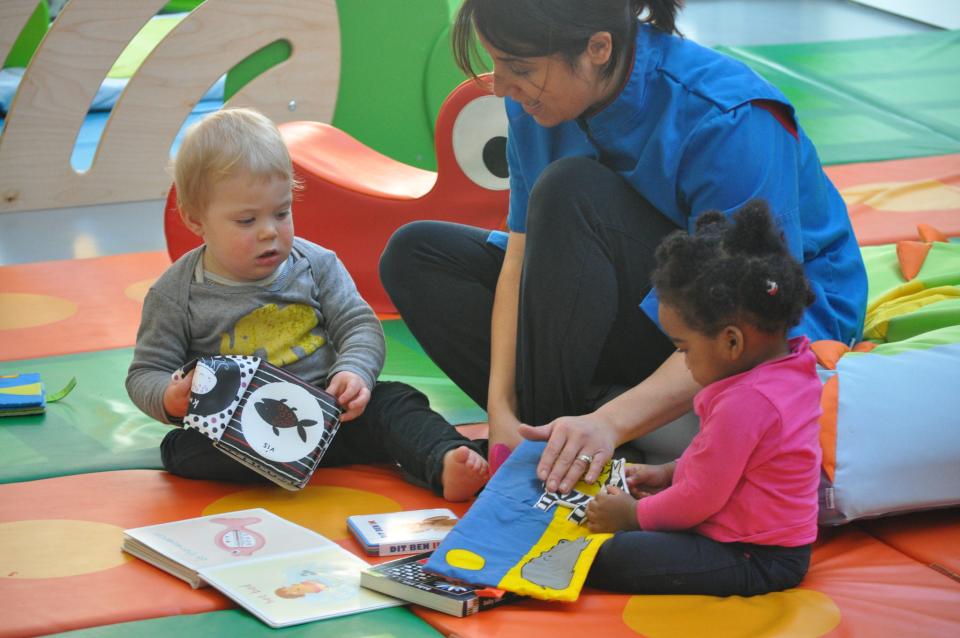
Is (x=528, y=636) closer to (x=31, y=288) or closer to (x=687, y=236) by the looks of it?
(x=687, y=236)

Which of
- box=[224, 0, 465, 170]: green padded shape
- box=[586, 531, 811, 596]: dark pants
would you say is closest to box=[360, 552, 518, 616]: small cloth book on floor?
box=[586, 531, 811, 596]: dark pants

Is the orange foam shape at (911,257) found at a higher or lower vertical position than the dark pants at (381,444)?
higher

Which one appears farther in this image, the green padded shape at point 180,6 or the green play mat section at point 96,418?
the green padded shape at point 180,6

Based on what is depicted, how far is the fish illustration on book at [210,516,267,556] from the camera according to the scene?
1.34 metres

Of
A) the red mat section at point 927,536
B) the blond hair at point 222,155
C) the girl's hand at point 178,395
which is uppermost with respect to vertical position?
the blond hair at point 222,155

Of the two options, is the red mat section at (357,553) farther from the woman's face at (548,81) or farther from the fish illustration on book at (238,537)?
the woman's face at (548,81)

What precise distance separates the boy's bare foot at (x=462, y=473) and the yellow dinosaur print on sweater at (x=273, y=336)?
286mm

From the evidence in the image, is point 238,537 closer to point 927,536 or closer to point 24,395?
point 24,395

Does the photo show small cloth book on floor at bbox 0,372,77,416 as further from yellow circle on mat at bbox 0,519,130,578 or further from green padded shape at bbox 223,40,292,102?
green padded shape at bbox 223,40,292,102

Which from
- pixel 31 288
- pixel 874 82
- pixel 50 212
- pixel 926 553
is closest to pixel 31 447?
pixel 31 288

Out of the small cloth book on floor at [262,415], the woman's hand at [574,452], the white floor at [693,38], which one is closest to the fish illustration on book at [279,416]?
the small cloth book on floor at [262,415]

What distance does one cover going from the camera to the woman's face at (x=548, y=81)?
1408mm

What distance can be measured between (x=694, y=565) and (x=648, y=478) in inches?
6.9

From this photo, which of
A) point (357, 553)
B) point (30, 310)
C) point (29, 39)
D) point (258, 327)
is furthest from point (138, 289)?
point (29, 39)
